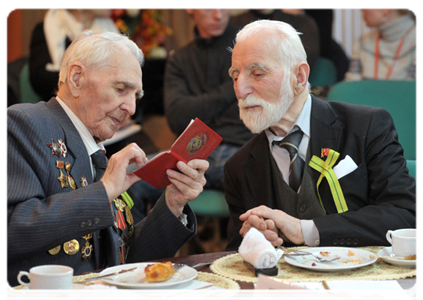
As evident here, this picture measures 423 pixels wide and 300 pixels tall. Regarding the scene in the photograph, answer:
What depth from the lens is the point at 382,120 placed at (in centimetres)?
202

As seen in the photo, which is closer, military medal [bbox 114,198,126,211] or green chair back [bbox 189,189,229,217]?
military medal [bbox 114,198,126,211]

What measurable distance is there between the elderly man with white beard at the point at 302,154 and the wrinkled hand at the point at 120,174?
488 millimetres

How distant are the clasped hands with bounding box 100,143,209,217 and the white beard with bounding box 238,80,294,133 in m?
0.41

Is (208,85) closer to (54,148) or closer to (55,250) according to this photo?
(54,148)

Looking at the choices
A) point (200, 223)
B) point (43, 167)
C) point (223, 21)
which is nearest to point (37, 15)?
point (223, 21)

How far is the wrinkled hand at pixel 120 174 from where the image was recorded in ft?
4.92

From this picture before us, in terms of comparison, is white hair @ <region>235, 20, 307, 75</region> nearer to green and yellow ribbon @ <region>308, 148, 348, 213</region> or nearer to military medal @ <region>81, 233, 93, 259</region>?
green and yellow ribbon @ <region>308, 148, 348, 213</region>

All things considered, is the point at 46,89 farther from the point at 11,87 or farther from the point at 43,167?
the point at 43,167

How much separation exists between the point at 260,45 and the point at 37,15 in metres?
3.49

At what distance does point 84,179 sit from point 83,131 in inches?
8.3

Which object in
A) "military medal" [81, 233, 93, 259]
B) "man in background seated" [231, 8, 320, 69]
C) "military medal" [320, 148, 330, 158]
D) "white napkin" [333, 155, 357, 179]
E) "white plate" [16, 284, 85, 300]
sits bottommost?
"military medal" [81, 233, 93, 259]

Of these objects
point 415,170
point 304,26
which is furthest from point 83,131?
point 304,26

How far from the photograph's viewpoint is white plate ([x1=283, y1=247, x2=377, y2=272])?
1.26 metres

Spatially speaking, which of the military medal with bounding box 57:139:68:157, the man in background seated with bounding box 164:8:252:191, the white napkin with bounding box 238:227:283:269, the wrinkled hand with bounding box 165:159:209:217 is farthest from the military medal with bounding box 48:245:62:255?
the man in background seated with bounding box 164:8:252:191
